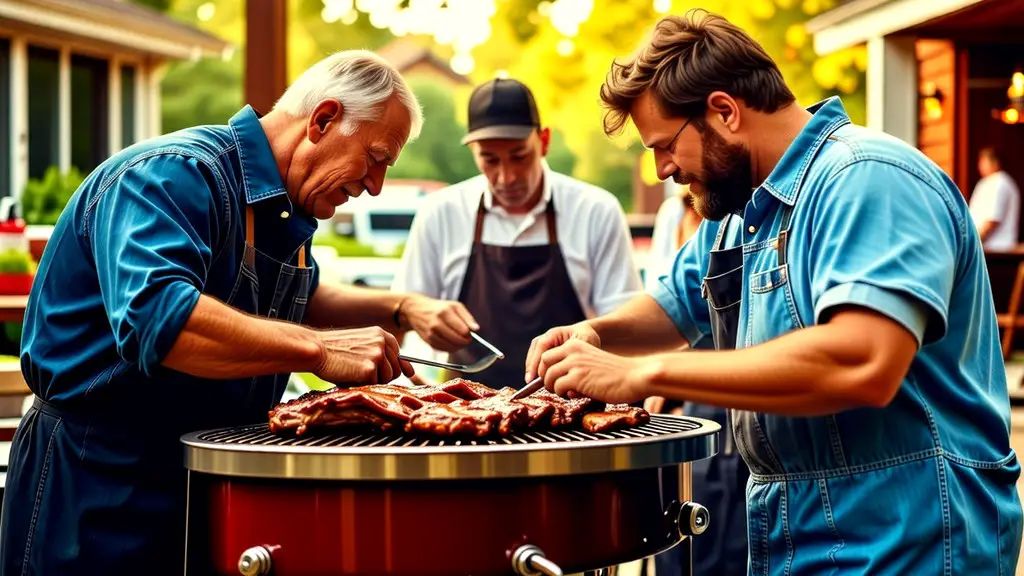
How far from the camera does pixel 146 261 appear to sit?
2510 millimetres

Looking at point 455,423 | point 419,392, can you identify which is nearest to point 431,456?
point 455,423

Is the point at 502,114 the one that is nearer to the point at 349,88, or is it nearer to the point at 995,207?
the point at 349,88

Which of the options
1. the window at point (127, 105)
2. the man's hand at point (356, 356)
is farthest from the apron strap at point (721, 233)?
the window at point (127, 105)

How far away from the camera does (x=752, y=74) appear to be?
2572 mm

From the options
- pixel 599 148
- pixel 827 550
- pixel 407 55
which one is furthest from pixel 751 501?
pixel 407 55

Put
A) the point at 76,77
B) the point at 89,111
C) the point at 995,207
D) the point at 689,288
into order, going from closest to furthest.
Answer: the point at 689,288, the point at 995,207, the point at 76,77, the point at 89,111

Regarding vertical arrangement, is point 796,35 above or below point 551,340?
above

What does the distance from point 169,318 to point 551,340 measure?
1.02m

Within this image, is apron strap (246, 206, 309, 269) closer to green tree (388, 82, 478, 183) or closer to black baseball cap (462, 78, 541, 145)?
black baseball cap (462, 78, 541, 145)

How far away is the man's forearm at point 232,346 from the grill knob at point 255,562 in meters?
0.38

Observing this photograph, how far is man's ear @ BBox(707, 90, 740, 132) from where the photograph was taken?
8.48ft

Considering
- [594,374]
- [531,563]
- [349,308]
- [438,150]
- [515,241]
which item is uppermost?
[438,150]

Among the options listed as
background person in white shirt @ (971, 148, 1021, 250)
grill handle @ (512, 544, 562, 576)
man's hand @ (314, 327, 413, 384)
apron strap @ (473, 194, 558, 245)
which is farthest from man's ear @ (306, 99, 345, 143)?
background person in white shirt @ (971, 148, 1021, 250)

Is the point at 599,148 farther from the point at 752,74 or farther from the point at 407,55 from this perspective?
the point at 752,74
